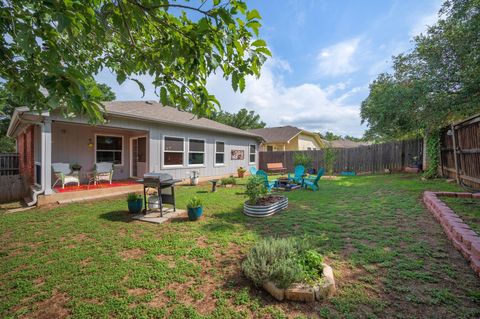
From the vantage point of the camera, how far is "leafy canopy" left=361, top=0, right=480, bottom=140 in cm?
796

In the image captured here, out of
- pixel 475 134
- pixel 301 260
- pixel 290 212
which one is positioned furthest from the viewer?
pixel 475 134

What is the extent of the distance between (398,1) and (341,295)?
7.36 meters

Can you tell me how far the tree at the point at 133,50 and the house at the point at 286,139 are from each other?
19299 mm

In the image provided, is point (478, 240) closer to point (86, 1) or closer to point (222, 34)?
point (222, 34)

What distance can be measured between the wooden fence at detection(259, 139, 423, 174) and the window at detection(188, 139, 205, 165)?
8.34m

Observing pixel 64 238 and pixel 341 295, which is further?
pixel 64 238

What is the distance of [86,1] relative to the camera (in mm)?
1605

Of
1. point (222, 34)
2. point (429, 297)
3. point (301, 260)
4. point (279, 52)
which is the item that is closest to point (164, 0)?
point (222, 34)

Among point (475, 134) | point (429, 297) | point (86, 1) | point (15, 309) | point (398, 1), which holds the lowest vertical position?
point (15, 309)

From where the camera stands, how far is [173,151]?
10336mm

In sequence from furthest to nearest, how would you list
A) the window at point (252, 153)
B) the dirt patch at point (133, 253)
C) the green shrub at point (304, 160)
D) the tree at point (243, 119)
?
the tree at point (243, 119)
the window at point (252, 153)
the green shrub at point (304, 160)
the dirt patch at point (133, 253)

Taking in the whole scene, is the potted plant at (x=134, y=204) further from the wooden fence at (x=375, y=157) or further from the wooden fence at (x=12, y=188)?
the wooden fence at (x=375, y=157)

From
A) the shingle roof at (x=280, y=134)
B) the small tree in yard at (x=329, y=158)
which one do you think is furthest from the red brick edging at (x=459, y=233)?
the shingle roof at (x=280, y=134)

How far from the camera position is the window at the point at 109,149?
9891 mm
